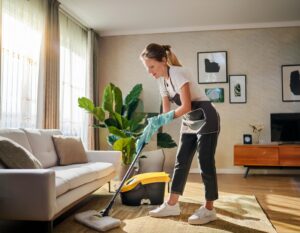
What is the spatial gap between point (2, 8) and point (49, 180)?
235cm

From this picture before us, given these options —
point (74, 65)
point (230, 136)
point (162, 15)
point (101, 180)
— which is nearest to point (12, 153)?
point (101, 180)

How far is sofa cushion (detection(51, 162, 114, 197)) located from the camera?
2299mm

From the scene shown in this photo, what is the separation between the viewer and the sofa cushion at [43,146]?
10.0ft

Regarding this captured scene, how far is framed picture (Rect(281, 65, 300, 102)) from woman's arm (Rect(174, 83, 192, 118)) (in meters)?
3.72

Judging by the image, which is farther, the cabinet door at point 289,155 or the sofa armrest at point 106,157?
the cabinet door at point 289,155

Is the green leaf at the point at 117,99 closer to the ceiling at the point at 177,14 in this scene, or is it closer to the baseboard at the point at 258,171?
the ceiling at the point at 177,14

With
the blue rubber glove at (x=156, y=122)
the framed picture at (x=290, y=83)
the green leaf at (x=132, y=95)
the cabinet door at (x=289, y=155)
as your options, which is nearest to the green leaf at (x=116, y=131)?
the green leaf at (x=132, y=95)

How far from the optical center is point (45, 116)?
416 centimetres

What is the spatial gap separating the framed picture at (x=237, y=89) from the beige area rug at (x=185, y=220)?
8.93 ft

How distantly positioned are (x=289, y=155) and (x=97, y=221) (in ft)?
11.9

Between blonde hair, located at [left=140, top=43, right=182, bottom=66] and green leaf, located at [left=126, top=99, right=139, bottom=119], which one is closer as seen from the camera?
blonde hair, located at [left=140, top=43, right=182, bottom=66]

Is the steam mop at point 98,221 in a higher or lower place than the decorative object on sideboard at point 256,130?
lower

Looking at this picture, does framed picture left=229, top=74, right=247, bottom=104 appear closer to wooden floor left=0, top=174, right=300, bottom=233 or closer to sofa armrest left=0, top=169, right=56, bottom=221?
wooden floor left=0, top=174, right=300, bottom=233

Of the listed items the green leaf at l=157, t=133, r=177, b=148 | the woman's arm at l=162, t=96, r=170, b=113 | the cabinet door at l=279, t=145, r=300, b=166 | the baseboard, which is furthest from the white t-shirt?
the baseboard
